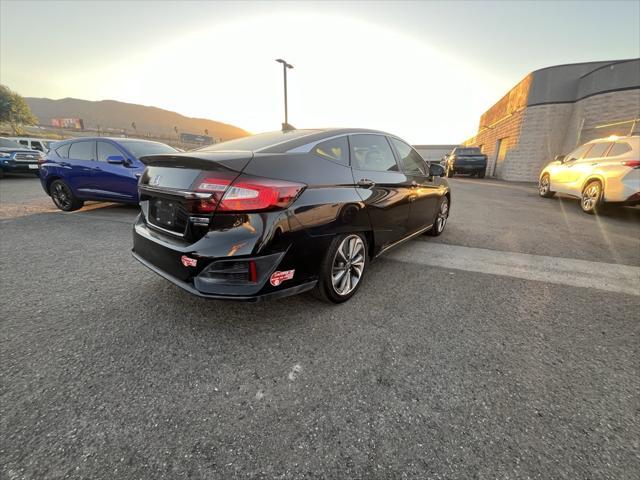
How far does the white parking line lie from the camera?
3.14 meters

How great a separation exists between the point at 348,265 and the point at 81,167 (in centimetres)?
595

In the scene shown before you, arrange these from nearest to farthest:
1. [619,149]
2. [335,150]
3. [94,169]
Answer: [335,150]
[94,169]
[619,149]

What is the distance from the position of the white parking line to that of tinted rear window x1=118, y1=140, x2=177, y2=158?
5001mm

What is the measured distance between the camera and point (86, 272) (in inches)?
119

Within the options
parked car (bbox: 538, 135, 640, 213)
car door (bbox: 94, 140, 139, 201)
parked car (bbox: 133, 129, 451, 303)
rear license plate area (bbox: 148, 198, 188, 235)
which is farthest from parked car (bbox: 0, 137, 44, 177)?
parked car (bbox: 538, 135, 640, 213)

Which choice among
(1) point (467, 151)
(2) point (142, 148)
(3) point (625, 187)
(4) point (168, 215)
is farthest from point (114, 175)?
(1) point (467, 151)

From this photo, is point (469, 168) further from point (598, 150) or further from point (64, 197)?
point (64, 197)

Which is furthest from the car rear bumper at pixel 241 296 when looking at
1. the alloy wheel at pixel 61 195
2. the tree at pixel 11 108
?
the tree at pixel 11 108

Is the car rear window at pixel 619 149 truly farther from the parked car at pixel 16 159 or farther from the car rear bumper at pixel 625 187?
the parked car at pixel 16 159

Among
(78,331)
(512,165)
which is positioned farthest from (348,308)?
(512,165)

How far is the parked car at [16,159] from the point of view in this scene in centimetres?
1041

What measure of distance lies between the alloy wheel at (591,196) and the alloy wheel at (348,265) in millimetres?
7234

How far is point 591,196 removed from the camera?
6.83 metres

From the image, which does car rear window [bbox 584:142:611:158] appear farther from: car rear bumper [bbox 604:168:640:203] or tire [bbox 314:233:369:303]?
tire [bbox 314:233:369:303]
